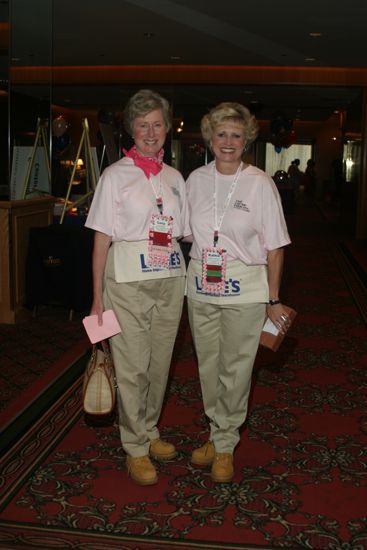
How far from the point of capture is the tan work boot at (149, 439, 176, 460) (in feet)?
10.0

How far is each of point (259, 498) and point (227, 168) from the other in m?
1.30

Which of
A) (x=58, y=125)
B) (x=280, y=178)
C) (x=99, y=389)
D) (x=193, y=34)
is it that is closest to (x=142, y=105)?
(x=99, y=389)

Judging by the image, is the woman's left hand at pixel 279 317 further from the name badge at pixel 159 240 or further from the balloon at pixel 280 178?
the balloon at pixel 280 178

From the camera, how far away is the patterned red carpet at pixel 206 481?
244 cm

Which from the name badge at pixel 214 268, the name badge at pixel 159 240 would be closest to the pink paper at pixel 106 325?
the name badge at pixel 159 240

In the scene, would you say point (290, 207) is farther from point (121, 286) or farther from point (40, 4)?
point (121, 286)

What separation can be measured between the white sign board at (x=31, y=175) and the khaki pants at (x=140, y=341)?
3294mm

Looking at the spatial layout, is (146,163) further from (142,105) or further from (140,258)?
(140,258)

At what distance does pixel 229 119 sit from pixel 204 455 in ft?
4.70

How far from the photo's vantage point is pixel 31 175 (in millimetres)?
6145

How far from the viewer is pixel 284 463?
3064mm

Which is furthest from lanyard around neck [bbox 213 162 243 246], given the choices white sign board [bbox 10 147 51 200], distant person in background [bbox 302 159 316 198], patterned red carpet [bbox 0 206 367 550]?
distant person in background [bbox 302 159 316 198]

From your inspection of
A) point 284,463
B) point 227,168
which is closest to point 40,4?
point 227,168

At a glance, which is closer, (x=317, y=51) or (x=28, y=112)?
(x=28, y=112)
